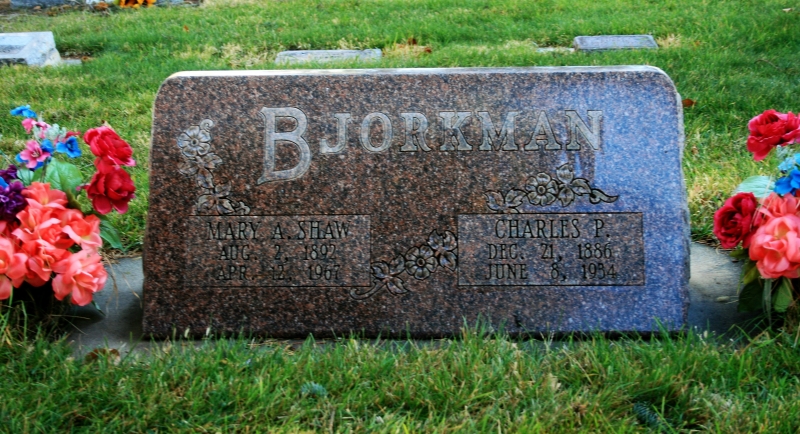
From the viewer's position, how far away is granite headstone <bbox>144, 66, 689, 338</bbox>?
2803 mm

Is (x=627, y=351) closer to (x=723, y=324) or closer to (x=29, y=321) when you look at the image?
(x=723, y=324)

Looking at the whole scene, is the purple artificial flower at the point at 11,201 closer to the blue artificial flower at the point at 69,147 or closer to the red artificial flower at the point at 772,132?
the blue artificial flower at the point at 69,147

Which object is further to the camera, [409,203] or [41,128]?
[41,128]

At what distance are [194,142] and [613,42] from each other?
4.11 meters

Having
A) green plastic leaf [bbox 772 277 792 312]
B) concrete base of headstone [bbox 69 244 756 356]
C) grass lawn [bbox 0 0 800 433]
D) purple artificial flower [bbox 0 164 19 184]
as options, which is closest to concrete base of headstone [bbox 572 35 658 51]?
grass lawn [bbox 0 0 800 433]

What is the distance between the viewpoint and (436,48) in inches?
243

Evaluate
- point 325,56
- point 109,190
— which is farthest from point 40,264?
point 325,56

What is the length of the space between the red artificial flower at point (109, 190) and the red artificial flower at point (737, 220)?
83.0 inches

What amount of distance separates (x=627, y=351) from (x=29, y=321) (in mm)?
1993

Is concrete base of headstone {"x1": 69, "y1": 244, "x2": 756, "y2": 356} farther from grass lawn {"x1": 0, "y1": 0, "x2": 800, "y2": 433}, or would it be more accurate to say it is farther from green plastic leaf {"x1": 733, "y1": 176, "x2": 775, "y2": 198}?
green plastic leaf {"x1": 733, "y1": 176, "x2": 775, "y2": 198}

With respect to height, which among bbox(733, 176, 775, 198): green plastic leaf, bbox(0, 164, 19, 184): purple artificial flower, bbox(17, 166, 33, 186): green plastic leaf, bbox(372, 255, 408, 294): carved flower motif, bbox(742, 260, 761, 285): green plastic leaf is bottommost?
bbox(742, 260, 761, 285): green plastic leaf

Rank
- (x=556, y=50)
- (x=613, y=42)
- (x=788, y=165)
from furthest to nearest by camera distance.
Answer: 1. (x=613, y=42)
2. (x=556, y=50)
3. (x=788, y=165)

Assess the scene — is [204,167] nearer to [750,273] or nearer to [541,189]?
[541,189]

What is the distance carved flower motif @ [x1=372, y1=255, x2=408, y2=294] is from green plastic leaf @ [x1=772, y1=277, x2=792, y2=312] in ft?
4.09
